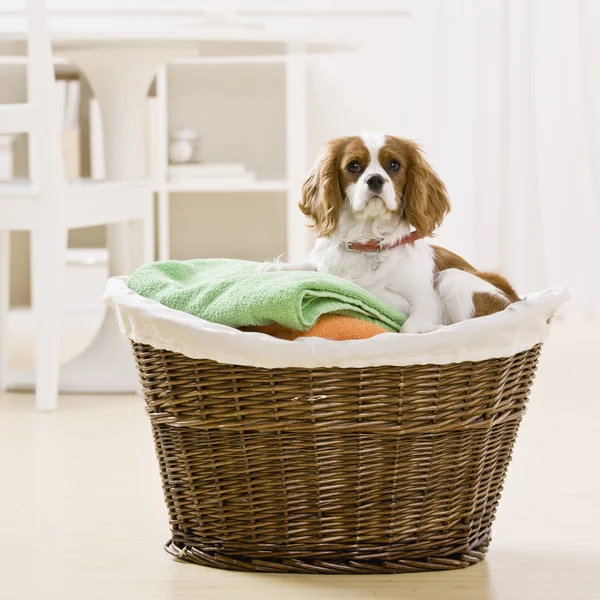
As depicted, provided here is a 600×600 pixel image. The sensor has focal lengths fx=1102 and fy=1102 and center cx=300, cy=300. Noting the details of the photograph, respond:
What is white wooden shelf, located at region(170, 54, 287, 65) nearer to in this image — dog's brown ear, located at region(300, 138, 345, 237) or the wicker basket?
dog's brown ear, located at region(300, 138, 345, 237)

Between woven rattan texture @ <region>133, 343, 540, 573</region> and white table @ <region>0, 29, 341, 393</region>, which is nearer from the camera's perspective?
woven rattan texture @ <region>133, 343, 540, 573</region>

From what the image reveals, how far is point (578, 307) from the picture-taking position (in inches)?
151

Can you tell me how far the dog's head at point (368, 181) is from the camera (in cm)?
152

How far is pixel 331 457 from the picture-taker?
1.33m

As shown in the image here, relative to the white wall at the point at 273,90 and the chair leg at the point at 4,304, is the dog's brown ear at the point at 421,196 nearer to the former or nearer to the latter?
the chair leg at the point at 4,304

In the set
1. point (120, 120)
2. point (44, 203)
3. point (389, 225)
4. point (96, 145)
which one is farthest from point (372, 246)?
point (96, 145)

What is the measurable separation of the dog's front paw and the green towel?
2 centimetres

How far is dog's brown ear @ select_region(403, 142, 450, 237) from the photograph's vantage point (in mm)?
1546

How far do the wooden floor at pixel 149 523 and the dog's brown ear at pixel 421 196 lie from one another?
18.2 inches

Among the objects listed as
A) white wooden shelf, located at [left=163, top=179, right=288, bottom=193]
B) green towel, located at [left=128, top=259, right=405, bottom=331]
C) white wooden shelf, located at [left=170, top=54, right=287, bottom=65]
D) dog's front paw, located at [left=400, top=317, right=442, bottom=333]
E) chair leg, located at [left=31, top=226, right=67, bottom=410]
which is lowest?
chair leg, located at [left=31, top=226, right=67, bottom=410]

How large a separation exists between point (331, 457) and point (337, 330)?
6.2 inches

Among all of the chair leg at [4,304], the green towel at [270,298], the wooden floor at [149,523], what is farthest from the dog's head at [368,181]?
the chair leg at [4,304]

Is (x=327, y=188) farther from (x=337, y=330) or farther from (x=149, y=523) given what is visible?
(x=149, y=523)

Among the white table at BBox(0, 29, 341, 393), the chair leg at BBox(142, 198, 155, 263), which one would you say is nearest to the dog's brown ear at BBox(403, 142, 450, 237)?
the white table at BBox(0, 29, 341, 393)
